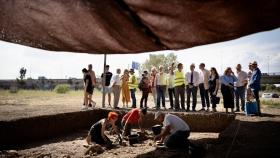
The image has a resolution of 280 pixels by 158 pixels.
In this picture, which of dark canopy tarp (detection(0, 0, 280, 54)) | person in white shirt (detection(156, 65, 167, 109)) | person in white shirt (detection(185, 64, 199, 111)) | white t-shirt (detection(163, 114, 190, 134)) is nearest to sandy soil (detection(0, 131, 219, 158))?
white t-shirt (detection(163, 114, 190, 134))

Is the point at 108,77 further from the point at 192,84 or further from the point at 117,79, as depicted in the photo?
the point at 192,84

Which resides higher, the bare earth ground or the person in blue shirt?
the person in blue shirt

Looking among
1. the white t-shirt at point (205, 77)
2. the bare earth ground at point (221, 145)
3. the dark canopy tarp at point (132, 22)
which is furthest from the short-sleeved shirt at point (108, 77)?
the dark canopy tarp at point (132, 22)

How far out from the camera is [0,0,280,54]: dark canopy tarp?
2336 millimetres

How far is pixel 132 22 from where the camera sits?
2.72m

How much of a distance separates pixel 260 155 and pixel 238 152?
1.78ft

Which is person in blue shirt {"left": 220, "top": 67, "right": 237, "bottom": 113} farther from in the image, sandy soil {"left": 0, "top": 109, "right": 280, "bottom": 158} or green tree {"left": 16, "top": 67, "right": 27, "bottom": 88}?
green tree {"left": 16, "top": 67, "right": 27, "bottom": 88}

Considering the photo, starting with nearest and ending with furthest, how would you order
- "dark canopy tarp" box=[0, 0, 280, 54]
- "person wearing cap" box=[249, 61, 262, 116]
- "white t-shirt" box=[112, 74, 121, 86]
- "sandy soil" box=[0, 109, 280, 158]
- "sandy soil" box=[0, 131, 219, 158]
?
"dark canopy tarp" box=[0, 0, 280, 54] → "sandy soil" box=[0, 109, 280, 158] → "sandy soil" box=[0, 131, 219, 158] → "person wearing cap" box=[249, 61, 262, 116] → "white t-shirt" box=[112, 74, 121, 86]

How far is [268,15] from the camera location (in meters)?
2.39

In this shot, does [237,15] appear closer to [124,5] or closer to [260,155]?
[124,5]

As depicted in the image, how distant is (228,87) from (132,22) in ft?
30.9

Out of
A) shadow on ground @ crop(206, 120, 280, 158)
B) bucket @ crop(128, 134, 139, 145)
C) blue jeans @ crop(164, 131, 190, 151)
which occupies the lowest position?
bucket @ crop(128, 134, 139, 145)

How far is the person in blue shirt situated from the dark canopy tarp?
8.66 m

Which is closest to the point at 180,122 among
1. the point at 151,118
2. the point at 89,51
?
the point at 151,118
